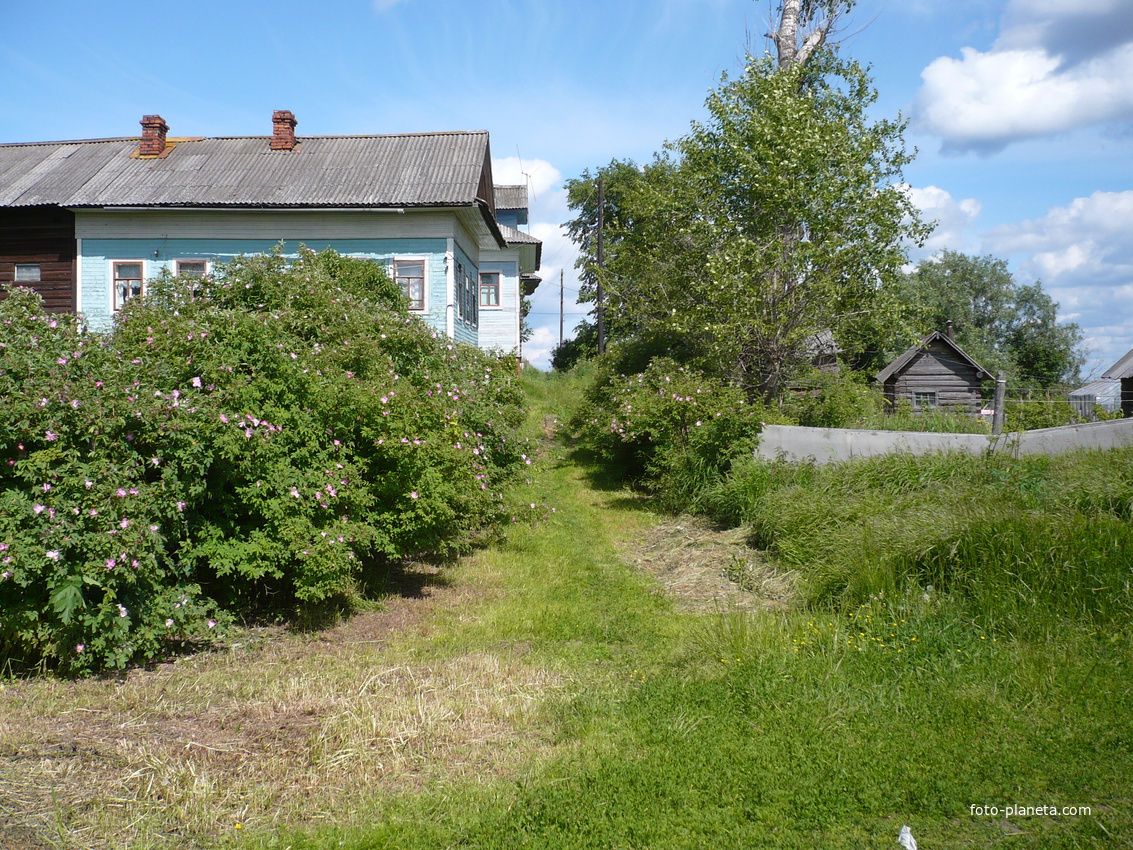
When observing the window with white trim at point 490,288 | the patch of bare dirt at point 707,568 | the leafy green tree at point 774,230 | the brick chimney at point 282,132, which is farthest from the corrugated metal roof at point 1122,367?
the brick chimney at point 282,132

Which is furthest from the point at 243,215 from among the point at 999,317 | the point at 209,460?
the point at 999,317

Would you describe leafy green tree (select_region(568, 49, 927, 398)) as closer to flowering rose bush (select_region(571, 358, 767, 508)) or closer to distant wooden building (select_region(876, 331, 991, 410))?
flowering rose bush (select_region(571, 358, 767, 508))

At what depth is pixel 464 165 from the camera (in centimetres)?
1867

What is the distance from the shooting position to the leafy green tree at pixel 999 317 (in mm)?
52625

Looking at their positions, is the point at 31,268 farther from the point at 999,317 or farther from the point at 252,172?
the point at 999,317

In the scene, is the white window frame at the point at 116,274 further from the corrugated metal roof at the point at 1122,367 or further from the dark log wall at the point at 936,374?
the corrugated metal roof at the point at 1122,367

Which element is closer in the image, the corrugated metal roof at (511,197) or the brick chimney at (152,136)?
the brick chimney at (152,136)

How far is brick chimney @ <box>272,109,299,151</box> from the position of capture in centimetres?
2000

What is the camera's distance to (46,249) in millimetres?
18438

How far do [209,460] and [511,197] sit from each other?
26227mm

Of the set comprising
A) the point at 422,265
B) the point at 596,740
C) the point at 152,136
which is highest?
the point at 152,136

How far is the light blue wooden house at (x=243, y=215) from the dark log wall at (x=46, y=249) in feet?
0.10

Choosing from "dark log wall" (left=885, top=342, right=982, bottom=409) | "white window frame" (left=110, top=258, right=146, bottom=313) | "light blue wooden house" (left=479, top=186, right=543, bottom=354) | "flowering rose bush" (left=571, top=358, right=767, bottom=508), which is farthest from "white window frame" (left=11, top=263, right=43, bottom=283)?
"dark log wall" (left=885, top=342, right=982, bottom=409)

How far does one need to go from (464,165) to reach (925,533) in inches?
578
